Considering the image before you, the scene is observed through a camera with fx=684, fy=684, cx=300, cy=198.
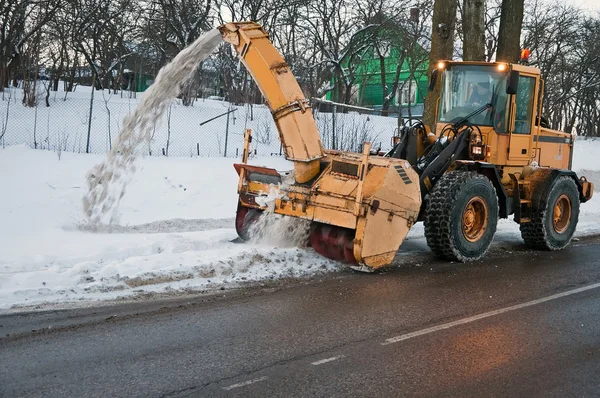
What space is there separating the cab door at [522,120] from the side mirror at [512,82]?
20.7 inches

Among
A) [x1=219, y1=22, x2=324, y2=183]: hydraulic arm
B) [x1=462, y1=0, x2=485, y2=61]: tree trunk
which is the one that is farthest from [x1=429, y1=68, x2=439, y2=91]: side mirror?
[x1=462, y1=0, x2=485, y2=61]: tree trunk

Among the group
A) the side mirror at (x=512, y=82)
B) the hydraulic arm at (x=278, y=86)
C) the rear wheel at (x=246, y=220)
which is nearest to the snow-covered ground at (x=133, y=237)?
the rear wheel at (x=246, y=220)

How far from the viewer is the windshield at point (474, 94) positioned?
9859 millimetres

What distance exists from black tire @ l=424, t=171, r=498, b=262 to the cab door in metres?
1.06

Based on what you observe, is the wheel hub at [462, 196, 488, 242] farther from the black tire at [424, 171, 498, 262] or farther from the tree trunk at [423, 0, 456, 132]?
the tree trunk at [423, 0, 456, 132]

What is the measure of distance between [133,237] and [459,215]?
4425mm

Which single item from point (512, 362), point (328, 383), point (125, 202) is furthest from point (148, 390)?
point (125, 202)

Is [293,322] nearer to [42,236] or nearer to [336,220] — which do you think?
[336,220]

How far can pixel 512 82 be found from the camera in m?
9.39

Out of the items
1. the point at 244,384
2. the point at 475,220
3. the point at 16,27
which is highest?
the point at 16,27

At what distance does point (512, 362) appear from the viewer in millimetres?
5406

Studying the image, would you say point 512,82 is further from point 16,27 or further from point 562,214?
point 16,27

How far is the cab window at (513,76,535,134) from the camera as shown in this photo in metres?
10.1

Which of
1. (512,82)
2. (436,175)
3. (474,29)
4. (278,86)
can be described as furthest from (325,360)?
(474,29)
